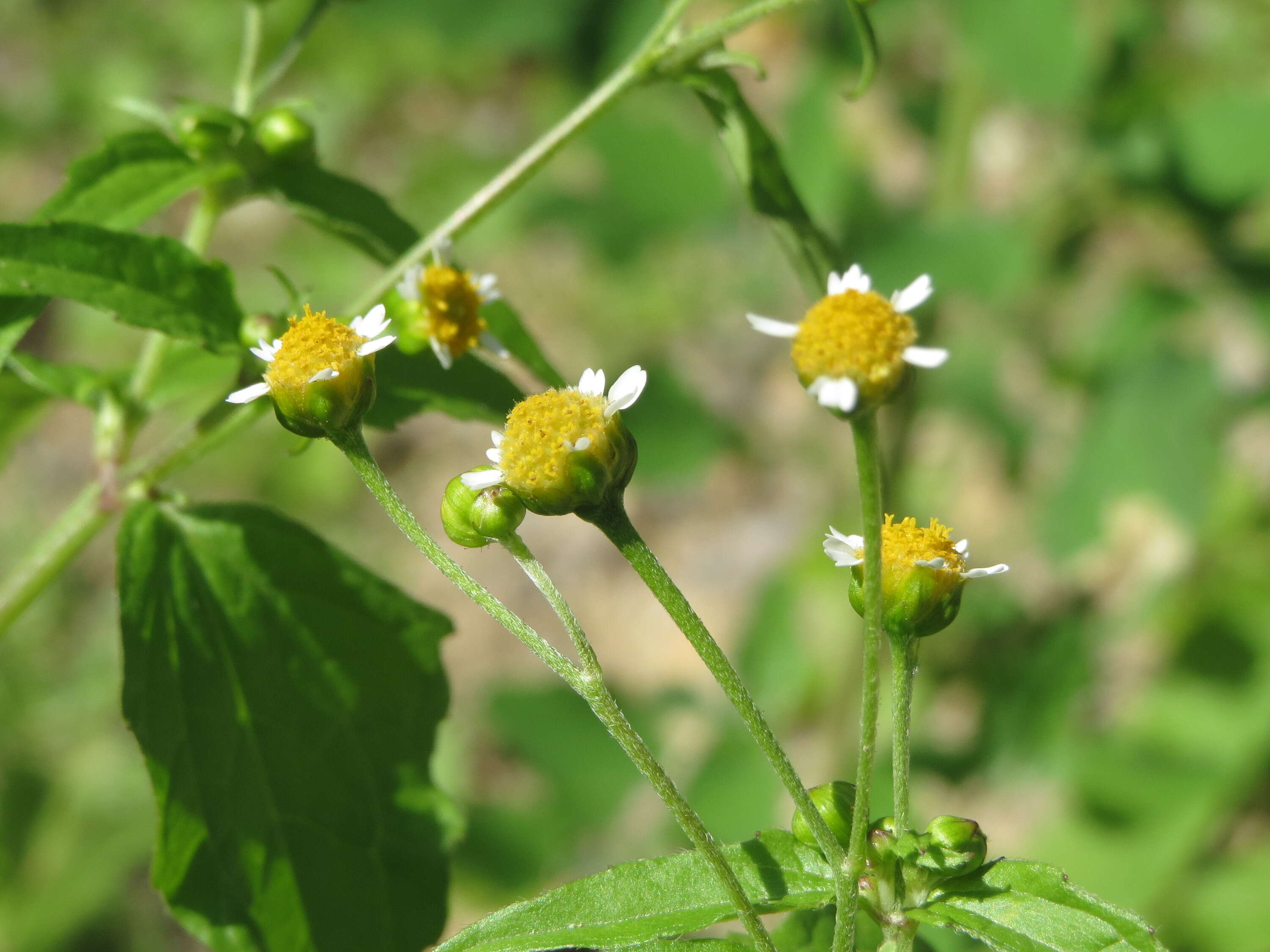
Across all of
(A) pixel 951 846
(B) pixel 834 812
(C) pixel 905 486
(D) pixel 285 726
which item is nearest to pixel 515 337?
(D) pixel 285 726

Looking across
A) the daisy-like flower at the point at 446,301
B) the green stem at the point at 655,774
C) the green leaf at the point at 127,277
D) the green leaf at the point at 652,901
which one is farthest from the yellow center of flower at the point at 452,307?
the green leaf at the point at 652,901

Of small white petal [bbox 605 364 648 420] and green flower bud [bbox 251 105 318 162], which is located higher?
green flower bud [bbox 251 105 318 162]

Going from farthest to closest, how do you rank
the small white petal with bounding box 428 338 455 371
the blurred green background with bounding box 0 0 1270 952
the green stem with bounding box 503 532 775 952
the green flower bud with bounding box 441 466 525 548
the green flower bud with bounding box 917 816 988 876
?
the blurred green background with bounding box 0 0 1270 952 → the small white petal with bounding box 428 338 455 371 → the green flower bud with bounding box 441 466 525 548 → the green flower bud with bounding box 917 816 988 876 → the green stem with bounding box 503 532 775 952

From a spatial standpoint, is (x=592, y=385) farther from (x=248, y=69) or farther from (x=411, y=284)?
(x=248, y=69)

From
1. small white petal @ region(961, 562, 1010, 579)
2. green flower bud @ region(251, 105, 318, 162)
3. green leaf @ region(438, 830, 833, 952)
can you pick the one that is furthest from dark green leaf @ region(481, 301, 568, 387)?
green leaf @ region(438, 830, 833, 952)

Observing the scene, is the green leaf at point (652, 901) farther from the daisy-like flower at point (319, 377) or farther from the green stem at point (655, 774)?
the daisy-like flower at point (319, 377)

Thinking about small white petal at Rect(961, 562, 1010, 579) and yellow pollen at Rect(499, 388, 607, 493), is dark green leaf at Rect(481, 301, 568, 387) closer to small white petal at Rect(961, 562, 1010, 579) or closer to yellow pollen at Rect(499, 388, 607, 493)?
yellow pollen at Rect(499, 388, 607, 493)

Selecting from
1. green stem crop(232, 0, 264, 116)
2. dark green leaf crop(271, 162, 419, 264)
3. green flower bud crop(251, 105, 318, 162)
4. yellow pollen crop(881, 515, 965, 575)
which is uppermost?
green stem crop(232, 0, 264, 116)

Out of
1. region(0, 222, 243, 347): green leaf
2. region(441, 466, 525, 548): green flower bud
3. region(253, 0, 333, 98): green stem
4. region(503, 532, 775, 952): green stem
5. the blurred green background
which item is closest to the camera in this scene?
region(503, 532, 775, 952): green stem
